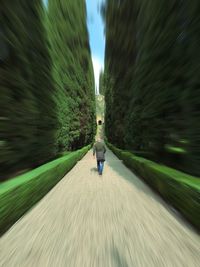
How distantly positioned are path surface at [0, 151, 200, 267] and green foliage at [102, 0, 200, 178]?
2.45 meters

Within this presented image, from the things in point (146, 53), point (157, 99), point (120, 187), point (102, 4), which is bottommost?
point (120, 187)

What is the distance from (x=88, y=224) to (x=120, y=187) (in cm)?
330

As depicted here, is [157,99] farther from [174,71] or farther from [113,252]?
[113,252]

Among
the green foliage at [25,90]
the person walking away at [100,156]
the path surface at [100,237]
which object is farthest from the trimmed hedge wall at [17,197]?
the person walking away at [100,156]

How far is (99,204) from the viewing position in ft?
16.4

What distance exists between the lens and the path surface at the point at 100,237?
2.64 metres

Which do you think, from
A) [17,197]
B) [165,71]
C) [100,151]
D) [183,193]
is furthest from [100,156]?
[17,197]

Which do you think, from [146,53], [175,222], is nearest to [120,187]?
[175,222]

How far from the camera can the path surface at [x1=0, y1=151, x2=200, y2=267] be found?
2639 millimetres

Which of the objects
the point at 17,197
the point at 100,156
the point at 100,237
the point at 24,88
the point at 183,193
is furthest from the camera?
the point at 100,156

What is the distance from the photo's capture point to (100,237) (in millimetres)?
3242

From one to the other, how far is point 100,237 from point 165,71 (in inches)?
265

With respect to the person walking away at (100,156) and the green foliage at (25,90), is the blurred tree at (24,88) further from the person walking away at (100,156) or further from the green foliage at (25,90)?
the person walking away at (100,156)

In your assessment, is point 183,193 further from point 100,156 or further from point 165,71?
point 100,156
